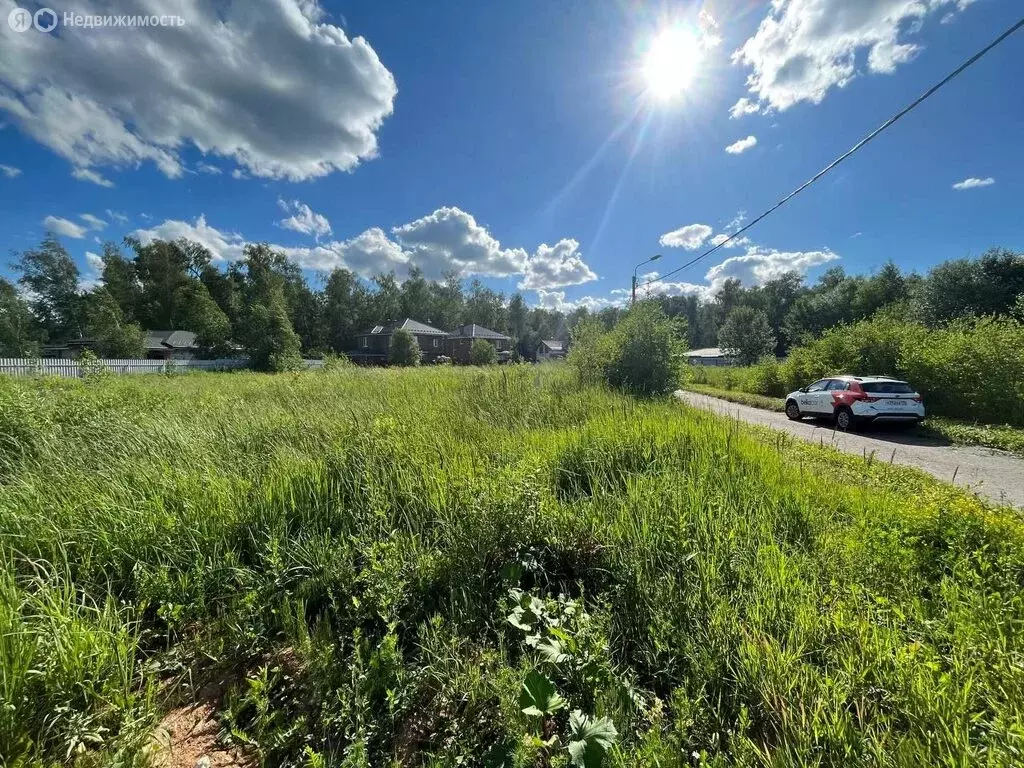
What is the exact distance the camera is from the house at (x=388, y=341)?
5493cm

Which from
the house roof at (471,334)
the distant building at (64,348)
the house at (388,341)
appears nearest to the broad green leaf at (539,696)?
the house at (388,341)

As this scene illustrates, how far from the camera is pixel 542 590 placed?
2.76 m

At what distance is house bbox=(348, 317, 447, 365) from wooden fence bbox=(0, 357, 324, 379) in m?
19.9

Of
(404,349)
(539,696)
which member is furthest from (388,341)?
(539,696)

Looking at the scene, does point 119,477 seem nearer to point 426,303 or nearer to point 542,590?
point 542,590

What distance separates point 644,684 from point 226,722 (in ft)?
7.72

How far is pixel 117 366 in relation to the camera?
2756 cm

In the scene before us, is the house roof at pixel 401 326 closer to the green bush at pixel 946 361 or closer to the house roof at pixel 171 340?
the house roof at pixel 171 340

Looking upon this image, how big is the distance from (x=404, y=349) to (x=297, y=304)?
26.3 metres

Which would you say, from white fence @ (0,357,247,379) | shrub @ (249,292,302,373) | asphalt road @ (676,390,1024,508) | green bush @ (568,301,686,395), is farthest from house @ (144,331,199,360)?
asphalt road @ (676,390,1024,508)

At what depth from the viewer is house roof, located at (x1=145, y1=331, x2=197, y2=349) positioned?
147 ft

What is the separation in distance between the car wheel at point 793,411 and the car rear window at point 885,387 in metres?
2.73

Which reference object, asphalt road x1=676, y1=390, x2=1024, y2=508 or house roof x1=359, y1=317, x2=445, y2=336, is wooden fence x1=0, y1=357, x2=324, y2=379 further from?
house roof x1=359, y1=317, x2=445, y2=336

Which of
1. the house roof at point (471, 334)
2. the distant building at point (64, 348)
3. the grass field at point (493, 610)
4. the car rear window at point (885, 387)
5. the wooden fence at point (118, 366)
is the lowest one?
the grass field at point (493, 610)
